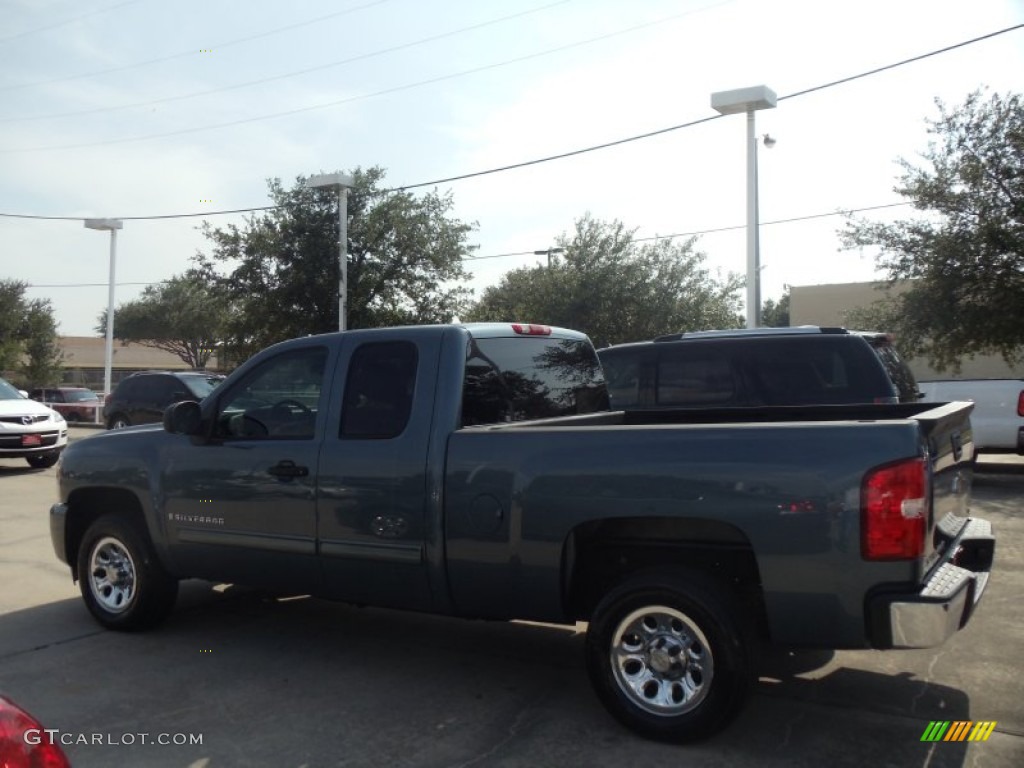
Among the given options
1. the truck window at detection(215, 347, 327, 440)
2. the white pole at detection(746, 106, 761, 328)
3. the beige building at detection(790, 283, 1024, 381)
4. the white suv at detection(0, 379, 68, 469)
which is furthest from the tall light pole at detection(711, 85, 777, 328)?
the beige building at detection(790, 283, 1024, 381)

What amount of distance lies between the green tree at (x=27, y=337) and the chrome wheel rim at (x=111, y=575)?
36872 mm

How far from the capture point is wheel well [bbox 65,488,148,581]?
19.8 ft

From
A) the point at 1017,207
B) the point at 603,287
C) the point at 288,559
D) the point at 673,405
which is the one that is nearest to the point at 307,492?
the point at 288,559

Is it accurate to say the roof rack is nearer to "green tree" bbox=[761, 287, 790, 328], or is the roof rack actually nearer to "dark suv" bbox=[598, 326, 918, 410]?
"dark suv" bbox=[598, 326, 918, 410]

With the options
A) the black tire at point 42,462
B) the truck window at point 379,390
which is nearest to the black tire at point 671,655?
the truck window at point 379,390

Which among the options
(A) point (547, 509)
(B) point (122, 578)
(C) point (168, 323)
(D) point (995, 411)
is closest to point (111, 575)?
(B) point (122, 578)

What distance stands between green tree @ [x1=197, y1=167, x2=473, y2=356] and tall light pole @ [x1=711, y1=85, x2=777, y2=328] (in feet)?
31.1

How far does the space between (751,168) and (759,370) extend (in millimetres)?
10076

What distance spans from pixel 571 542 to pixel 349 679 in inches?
64.6

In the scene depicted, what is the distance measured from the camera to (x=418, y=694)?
4.78 meters

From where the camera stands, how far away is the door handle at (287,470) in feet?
16.7

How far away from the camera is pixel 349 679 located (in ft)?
16.5

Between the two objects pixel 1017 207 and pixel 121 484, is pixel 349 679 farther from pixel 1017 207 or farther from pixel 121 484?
pixel 1017 207

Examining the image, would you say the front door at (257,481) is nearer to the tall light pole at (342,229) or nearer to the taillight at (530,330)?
the taillight at (530,330)
